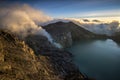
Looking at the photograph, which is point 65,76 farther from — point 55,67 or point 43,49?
point 43,49

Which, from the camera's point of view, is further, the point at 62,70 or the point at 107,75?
the point at 62,70

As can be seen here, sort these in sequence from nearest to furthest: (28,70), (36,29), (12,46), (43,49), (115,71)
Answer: (28,70)
(115,71)
(12,46)
(43,49)
(36,29)

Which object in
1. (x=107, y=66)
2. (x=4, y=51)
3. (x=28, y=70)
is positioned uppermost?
(x=4, y=51)

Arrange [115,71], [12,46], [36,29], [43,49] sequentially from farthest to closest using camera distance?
[36,29] < [43,49] < [12,46] < [115,71]

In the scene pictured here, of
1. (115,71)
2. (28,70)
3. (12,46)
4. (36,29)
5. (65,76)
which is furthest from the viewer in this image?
(36,29)

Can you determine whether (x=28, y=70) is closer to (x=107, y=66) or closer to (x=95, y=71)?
(x=95, y=71)

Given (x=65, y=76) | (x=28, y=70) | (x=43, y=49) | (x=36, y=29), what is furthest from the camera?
(x=36, y=29)

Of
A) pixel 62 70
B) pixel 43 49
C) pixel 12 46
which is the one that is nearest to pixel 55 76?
pixel 62 70

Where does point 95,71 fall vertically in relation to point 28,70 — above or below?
below

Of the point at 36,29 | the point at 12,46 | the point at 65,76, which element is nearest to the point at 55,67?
the point at 65,76
